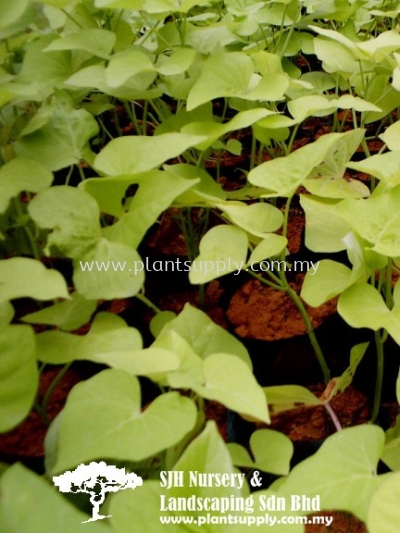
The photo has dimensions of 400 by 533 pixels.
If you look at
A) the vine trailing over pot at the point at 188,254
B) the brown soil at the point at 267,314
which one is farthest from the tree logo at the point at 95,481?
the brown soil at the point at 267,314

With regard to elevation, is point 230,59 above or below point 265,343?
above

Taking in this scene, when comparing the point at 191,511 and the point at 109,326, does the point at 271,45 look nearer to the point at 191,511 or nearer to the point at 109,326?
the point at 109,326

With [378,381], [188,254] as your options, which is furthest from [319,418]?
[188,254]

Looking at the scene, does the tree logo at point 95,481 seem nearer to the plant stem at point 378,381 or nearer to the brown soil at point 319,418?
the brown soil at point 319,418

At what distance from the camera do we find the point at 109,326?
0.54 meters

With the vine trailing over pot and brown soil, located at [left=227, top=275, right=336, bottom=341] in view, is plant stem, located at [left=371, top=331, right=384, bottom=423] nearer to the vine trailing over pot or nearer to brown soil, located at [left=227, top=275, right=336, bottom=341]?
the vine trailing over pot

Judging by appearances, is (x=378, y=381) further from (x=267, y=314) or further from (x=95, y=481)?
(x=95, y=481)

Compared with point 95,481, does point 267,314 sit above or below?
below

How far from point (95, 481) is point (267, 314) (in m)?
0.38

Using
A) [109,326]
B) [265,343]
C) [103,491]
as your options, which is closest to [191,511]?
[103,491]

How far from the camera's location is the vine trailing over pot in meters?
0.39

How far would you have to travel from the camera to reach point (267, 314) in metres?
0.76

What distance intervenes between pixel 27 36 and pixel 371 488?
91 cm

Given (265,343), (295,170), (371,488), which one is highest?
(295,170)
